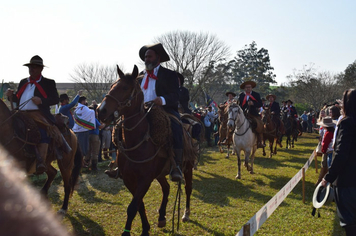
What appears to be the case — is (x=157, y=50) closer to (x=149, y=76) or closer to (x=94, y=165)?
(x=149, y=76)

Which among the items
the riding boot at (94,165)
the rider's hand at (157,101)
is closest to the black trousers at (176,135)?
the rider's hand at (157,101)

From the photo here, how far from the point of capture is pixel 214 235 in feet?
18.9

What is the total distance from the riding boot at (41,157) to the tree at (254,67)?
61.1 metres

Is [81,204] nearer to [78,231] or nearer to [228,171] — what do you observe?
[78,231]

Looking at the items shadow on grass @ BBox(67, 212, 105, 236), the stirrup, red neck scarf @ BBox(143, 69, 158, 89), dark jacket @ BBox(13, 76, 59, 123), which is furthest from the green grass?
red neck scarf @ BBox(143, 69, 158, 89)

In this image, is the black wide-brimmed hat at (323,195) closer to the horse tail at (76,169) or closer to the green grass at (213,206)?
the green grass at (213,206)

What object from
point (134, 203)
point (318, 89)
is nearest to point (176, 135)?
point (134, 203)

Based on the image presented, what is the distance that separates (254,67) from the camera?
233 ft

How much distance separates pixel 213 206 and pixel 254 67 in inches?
2633

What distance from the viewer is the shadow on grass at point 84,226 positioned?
5.85 metres

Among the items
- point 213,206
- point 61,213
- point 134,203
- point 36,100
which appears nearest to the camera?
point 134,203

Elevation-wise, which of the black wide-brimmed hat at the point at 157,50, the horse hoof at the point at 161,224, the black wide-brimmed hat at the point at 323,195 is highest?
the black wide-brimmed hat at the point at 157,50

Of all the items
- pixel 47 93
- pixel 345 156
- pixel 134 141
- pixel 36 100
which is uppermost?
pixel 47 93

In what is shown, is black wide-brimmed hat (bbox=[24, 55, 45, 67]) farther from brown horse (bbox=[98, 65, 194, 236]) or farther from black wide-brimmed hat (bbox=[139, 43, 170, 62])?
brown horse (bbox=[98, 65, 194, 236])
